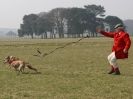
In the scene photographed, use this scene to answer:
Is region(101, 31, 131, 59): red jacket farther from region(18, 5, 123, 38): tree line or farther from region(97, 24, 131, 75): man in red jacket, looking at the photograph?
region(18, 5, 123, 38): tree line

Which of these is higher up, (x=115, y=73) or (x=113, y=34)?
(x=113, y=34)

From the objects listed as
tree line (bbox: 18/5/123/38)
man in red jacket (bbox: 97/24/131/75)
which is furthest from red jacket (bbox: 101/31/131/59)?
tree line (bbox: 18/5/123/38)

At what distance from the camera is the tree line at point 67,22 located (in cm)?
15200

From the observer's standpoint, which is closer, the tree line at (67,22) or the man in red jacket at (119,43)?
the man in red jacket at (119,43)

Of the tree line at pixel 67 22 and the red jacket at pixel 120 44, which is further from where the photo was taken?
the tree line at pixel 67 22

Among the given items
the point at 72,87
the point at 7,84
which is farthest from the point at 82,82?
the point at 7,84

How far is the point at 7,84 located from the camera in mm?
13141

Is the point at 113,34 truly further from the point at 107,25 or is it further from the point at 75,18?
the point at 107,25

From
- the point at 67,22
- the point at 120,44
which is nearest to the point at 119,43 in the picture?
the point at 120,44

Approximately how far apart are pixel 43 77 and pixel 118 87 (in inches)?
142

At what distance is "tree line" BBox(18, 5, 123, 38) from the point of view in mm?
152000

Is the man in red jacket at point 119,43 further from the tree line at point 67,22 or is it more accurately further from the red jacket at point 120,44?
the tree line at point 67,22

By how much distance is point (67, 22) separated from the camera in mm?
155375

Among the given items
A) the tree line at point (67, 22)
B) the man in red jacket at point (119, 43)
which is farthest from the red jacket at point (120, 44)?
the tree line at point (67, 22)
